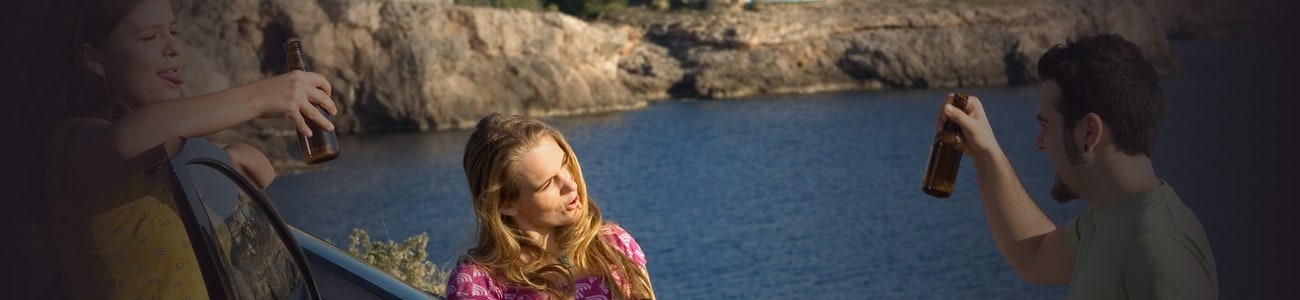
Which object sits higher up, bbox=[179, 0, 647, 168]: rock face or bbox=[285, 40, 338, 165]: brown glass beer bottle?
bbox=[285, 40, 338, 165]: brown glass beer bottle

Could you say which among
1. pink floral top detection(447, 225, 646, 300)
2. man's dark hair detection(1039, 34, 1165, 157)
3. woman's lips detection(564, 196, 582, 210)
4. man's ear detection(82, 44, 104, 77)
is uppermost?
man's ear detection(82, 44, 104, 77)

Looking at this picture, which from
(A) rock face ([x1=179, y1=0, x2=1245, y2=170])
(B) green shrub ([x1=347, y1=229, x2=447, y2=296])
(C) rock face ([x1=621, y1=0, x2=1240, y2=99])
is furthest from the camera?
(C) rock face ([x1=621, y1=0, x2=1240, y2=99])

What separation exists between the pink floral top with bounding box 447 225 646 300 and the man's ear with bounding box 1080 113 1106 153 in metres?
0.65

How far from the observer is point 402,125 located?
185 ft

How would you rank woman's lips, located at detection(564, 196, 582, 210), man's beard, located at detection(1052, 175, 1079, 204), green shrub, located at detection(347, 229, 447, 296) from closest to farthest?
man's beard, located at detection(1052, 175, 1079, 204), woman's lips, located at detection(564, 196, 582, 210), green shrub, located at detection(347, 229, 447, 296)

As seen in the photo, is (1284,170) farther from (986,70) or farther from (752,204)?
(986,70)

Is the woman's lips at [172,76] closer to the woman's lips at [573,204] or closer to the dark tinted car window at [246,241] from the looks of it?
the dark tinted car window at [246,241]

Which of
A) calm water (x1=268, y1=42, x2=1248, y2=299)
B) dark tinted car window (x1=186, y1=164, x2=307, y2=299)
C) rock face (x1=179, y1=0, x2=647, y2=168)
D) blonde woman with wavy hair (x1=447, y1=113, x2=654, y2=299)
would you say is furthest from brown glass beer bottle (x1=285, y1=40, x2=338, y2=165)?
rock face (x1=179, y1=0, x2=647, y2=168)

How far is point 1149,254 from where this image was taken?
1.88 meters

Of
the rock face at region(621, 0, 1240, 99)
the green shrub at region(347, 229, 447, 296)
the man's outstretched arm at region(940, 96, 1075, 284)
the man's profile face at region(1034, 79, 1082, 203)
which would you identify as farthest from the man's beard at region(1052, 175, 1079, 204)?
the rock face at region(621, 0, 1240, 99)

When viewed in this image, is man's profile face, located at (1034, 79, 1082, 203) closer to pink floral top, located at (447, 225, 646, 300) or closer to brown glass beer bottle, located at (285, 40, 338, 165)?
pink floral top, located at (447, 225, 646, 300)

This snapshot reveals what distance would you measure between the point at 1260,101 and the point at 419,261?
54139mm

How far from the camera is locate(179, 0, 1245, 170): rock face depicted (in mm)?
50781

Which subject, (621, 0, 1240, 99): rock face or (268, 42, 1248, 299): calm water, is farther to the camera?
(621, 0, 1240, 99): rock face
